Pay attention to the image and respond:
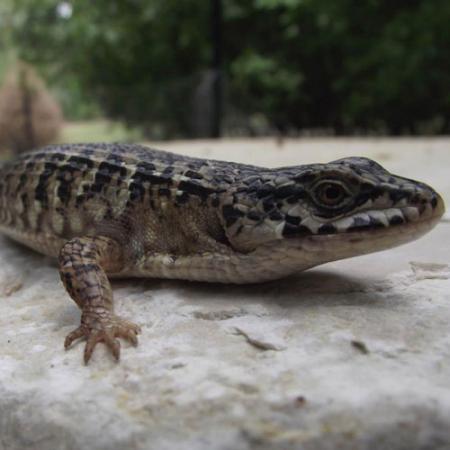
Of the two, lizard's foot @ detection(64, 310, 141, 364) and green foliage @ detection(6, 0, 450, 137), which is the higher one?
green foliage @ detection(6, 0, 450, 137)

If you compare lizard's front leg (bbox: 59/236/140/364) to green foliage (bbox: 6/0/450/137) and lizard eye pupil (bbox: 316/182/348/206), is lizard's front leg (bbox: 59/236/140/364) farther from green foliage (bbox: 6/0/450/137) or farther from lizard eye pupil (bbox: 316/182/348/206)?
green foliage (bbox: 6/0/450/137)

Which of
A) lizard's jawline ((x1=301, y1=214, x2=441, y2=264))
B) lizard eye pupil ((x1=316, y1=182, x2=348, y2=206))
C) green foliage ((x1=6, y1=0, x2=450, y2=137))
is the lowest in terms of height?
lizard's jawline ((x1=301, y1=214, x2=441, y2=264))

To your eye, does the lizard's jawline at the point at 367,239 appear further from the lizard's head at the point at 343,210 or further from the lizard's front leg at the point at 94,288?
the lizard's front leg at the point at 94,288

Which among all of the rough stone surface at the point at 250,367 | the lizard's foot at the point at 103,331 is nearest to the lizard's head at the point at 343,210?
the rough stone surface at the point at 250,367

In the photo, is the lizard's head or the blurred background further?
the blurred background

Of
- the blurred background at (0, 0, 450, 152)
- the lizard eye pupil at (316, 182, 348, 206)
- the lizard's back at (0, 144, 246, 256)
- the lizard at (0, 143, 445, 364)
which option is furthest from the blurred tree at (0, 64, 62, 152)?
the lizard eye pupil at (316, 182, 348, 206)

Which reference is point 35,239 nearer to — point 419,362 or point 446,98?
point 419,362
